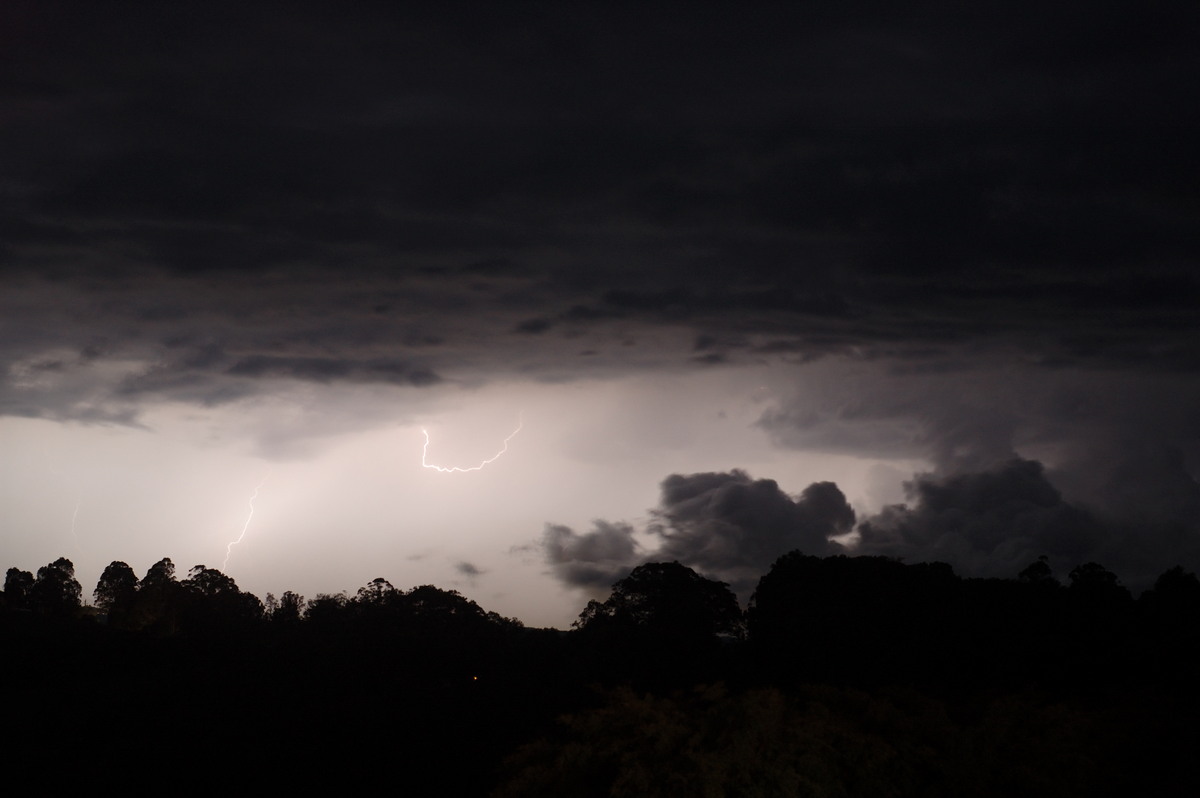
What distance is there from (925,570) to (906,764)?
44.4 meters

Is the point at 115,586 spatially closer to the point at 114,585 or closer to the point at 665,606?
the point at 114,585

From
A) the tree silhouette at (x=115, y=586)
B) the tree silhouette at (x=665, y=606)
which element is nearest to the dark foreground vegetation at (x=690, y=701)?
the tree silhouette at (x=665, y=606)

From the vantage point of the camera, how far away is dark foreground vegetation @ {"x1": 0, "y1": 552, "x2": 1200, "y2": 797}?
2402cm

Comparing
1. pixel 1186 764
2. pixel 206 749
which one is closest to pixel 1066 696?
pixel 1186 764

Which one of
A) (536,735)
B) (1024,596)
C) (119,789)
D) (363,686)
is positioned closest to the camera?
(119,789)

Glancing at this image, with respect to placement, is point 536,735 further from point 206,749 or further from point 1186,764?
point 1186,764

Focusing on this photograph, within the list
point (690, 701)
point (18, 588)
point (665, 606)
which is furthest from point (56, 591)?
point (690, 701)

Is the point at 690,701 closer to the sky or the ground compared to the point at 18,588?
closer to the ground

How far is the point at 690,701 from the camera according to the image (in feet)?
91.5

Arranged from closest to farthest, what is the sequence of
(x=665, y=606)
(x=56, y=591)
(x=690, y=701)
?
(x=690, y=701) → (x=665, y=606) → (x=56, y=591)

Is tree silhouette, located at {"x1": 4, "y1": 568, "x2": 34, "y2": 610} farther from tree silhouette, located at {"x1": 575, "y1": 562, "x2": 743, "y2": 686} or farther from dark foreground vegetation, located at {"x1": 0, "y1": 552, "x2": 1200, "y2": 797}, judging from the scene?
tree silhouette, located at {"x1": 575, "y1": 562, "x2": 743, "y2": 686}

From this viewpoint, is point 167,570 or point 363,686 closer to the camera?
point 363,686

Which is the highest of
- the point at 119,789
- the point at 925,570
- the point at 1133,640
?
the point at 925,570

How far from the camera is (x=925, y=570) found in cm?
6644
